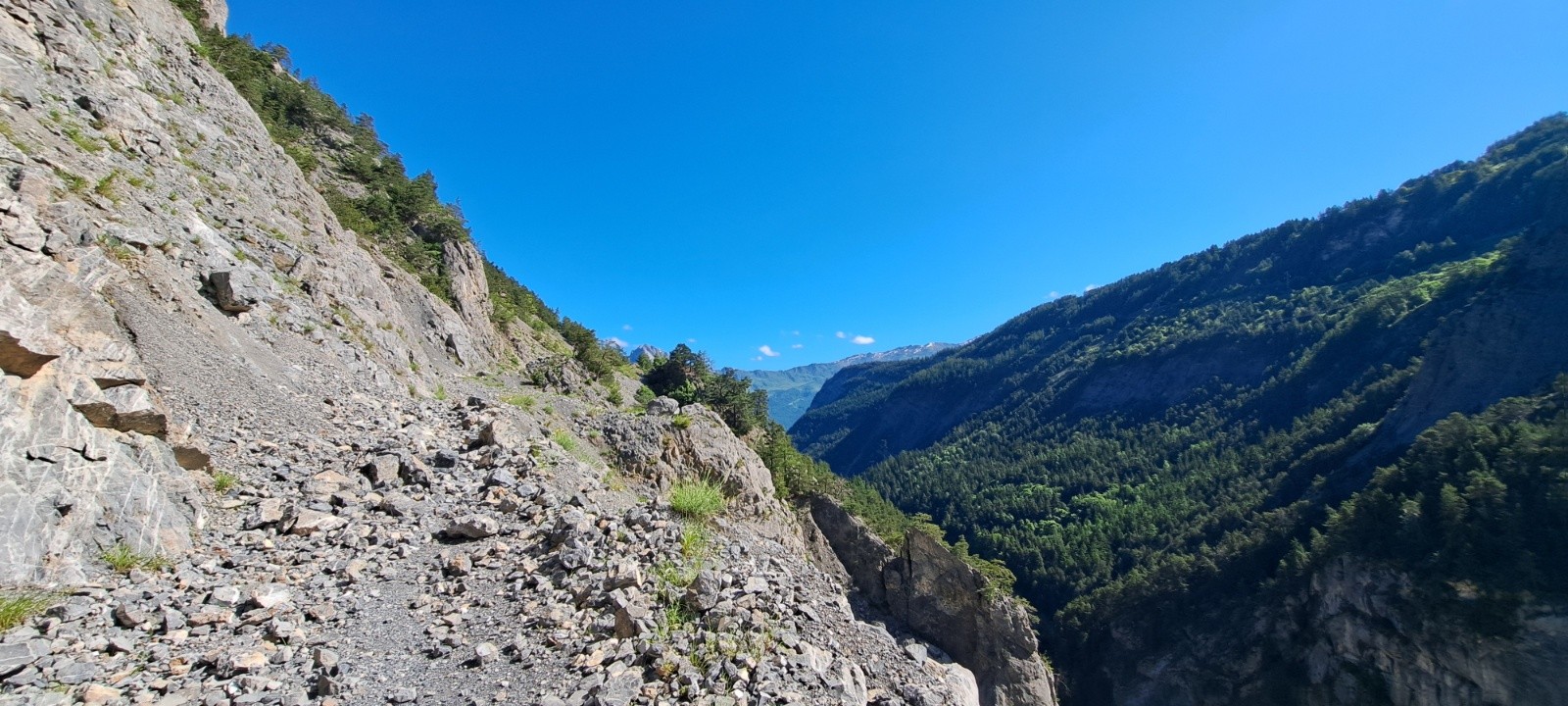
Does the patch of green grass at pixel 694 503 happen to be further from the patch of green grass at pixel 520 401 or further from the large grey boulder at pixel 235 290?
the patch of green grass at pixel 520 401

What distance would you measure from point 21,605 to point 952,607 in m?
29.3

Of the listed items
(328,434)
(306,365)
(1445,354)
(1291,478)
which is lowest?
(1291,478)

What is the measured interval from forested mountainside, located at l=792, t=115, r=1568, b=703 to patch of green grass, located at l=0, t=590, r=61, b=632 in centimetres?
5810

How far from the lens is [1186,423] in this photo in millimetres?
113375

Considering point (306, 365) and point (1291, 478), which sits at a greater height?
point (306, 365)

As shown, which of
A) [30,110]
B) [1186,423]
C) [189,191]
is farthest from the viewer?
[1186,423]

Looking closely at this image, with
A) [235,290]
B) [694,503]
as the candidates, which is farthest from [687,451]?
[235,290]

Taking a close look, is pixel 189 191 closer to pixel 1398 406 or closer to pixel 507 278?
pixel 507 278

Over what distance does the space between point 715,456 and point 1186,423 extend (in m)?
127

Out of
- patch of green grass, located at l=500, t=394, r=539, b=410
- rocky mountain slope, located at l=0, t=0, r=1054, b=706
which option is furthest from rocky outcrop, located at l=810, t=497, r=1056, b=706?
rocky mountain slope, located at l=0, t=0, r=1054, b=706

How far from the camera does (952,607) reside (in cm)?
2752

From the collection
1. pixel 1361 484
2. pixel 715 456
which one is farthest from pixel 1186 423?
pixel 715 456

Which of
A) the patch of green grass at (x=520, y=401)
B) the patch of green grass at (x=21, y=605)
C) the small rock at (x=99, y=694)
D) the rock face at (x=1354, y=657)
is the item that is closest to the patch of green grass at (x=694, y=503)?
the small rock at (x=99, y=694)

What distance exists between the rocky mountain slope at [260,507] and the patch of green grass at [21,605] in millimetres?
18
